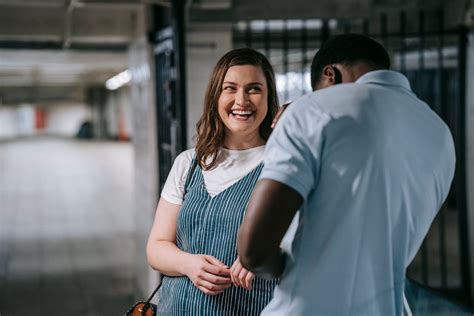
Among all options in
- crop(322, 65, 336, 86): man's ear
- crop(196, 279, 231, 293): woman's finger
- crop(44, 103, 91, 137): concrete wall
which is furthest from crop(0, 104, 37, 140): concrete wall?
crop(322, 65, 336, 86): man's ear

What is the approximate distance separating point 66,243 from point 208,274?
714 cm

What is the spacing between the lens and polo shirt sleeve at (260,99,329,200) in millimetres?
1122

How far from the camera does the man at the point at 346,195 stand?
1141 millimetres

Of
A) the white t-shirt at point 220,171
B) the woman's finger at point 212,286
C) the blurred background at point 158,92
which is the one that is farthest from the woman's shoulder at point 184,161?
the blurred background at point 158,92

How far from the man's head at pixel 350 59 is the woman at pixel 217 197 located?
38cm

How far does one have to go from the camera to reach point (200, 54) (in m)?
4.59

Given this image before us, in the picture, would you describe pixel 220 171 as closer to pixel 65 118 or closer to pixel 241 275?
pixel 241 275

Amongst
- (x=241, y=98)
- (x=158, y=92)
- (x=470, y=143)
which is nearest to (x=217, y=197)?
(x=241, y=98)

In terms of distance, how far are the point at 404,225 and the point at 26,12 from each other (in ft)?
19.4

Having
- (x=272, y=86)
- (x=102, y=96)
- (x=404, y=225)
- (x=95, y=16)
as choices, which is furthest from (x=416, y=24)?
(x=102, y=96)

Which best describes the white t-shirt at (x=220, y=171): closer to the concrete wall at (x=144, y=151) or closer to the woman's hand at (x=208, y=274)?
the woman's hand at (x=208, y=274)

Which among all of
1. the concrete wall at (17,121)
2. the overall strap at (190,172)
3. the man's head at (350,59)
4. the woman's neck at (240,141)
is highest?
the man's head at (350,59)

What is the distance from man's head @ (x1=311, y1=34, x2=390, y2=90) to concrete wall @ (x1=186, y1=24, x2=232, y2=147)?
324 cm

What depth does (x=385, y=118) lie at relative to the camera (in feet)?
3.89
